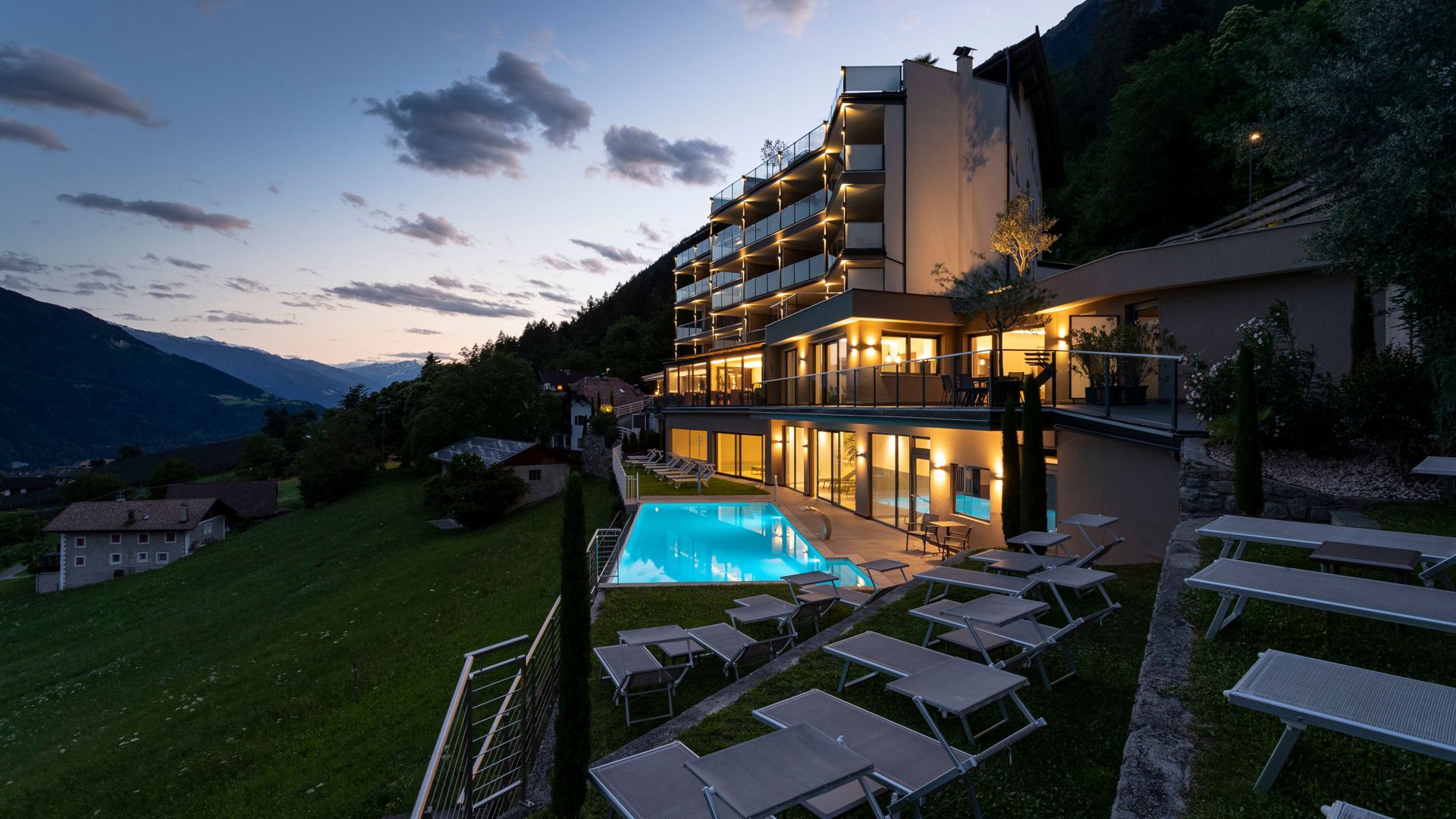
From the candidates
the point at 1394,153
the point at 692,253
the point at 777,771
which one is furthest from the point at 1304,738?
the point at 692,253

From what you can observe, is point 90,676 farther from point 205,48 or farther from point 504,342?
point 504,342

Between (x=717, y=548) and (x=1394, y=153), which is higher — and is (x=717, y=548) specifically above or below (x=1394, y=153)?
below

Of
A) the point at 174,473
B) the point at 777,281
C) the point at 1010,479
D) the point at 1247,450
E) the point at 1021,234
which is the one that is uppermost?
the point at 777,281

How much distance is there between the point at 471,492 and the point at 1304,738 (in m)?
35.3

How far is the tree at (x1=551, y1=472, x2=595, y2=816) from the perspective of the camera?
4184 millimetres

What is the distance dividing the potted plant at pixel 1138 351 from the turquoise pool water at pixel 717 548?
603 cm

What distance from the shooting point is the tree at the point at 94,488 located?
218 feet

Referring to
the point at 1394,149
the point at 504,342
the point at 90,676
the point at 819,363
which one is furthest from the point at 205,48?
the point at 504,342

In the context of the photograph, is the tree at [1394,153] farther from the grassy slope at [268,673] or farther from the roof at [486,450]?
the roof at [486,450]

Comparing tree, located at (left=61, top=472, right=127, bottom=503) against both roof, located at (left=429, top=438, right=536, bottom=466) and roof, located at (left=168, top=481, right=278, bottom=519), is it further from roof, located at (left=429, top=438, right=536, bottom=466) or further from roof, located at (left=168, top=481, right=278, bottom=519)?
roof, located at (left=429, top=438, right=536, bottom=466)

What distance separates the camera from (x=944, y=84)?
22266 mm

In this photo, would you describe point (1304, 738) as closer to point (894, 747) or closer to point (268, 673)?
point (894, 747)

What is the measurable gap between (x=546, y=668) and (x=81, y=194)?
83074mm

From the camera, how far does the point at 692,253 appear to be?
1689 inches
